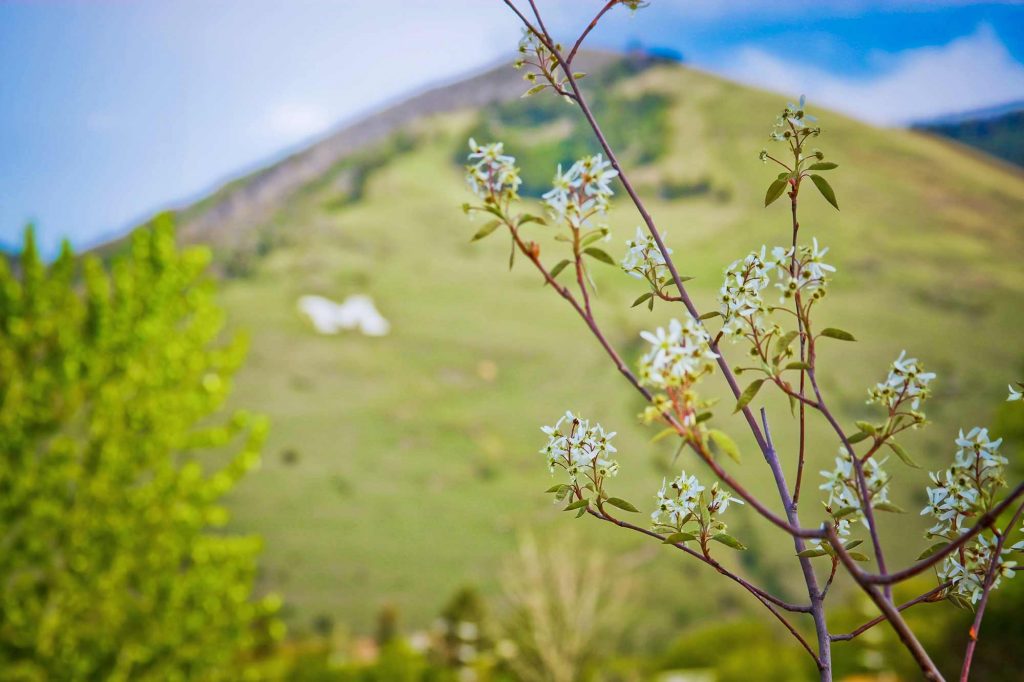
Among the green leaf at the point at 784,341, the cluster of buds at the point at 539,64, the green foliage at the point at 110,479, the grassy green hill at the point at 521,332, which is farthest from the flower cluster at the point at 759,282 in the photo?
the grassy green hill at the point at 521,332

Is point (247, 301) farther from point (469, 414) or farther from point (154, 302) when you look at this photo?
point (154, 302)

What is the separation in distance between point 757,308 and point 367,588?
38.3 ft

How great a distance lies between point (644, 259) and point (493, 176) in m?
0.19

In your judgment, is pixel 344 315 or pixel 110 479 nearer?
pixel 110 479

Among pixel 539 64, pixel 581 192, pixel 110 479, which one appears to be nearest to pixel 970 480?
pixel 581 192

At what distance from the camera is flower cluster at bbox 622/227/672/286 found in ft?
2.27

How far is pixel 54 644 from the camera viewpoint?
4.68 metres

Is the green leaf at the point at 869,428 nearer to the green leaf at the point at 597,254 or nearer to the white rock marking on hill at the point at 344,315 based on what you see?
the green leaf at the point at 597,254

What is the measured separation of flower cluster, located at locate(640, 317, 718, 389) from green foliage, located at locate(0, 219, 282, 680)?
531cm

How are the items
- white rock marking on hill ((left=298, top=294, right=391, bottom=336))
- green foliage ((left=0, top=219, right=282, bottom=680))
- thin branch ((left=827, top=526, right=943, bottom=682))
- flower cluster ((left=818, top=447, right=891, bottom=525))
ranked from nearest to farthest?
thin branch ((left=827, top=526, right=943, bottom=682)) < flower cluster ((left=818, top=447, right=891, bottom=525)) < green foliage ((left=0, top=219, right=282, bottom=680)) < white rock marking on hill ((left=298, top=294, right=391, bottom=336))

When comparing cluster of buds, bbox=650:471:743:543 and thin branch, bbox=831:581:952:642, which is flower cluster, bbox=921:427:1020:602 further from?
cluster of buds, bbox=650:471:743:543

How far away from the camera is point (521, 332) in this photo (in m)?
14.0

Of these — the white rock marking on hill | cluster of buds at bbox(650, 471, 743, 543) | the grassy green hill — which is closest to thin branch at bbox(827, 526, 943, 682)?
cluster of buds at bbox(650, 471, 743, 543)

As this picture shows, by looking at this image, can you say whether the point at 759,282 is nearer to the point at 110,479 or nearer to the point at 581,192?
the point at 581,192
